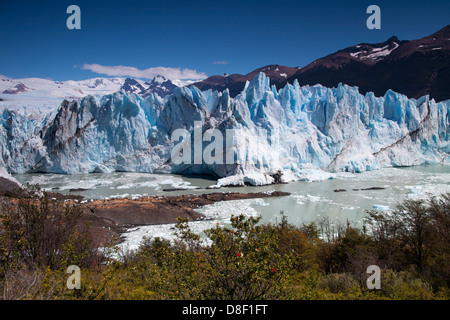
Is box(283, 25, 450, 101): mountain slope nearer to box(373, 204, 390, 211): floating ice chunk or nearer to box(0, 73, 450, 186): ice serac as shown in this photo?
box(0, 73, 450, 186): ice serac

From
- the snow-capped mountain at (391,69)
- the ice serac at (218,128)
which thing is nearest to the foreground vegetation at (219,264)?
the ice serac at (218,128)

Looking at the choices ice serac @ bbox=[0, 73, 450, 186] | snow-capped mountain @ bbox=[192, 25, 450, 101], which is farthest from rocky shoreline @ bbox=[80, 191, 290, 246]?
snow-capped mountain @ bbox=[192, 25, 450, 101]

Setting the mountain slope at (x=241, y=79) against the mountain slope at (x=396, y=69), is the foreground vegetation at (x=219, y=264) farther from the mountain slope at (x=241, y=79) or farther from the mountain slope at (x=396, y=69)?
the mountain slope at (x=241, y=79)

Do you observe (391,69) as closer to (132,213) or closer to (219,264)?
(132,213)

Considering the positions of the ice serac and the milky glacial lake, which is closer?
the milky glacial lake

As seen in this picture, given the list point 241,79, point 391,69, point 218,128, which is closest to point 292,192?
point 218,128

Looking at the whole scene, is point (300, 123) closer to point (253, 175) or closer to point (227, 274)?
point (253, 175)

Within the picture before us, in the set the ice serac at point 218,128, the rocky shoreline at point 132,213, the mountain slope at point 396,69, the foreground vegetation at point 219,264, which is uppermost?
the mountain slope at point 396,69
